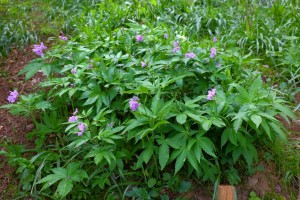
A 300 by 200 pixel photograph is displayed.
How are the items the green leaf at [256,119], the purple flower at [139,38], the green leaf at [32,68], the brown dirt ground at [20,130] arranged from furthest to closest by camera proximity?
the purple flower at [139,38] → the green leaf at [32,68] → the brown dirt ground at [20,130] → the green leaf at [256,119]

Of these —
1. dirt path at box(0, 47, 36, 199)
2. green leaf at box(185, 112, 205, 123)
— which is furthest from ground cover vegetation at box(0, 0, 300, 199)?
dirt path at box(0, 47, 36, 199)

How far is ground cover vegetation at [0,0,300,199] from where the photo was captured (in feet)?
7.73

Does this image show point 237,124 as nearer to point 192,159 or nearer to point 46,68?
point 192,159

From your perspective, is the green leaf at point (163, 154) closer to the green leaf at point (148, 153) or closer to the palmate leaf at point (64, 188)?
the green leaf at point (148, 153)

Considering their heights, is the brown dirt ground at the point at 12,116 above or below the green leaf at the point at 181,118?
below

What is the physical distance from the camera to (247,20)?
401 centimetres

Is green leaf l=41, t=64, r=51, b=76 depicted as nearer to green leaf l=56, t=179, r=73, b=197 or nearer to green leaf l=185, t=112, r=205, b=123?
green leaf l=56, t=179, r=73, b=197

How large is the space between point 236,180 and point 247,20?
6.81ft

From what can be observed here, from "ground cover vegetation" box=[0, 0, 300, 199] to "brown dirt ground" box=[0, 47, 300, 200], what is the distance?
0.33 ft

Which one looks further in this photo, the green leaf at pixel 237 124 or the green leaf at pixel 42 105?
the green leaf at pixel 42 105

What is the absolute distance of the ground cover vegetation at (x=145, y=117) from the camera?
236 centimetres

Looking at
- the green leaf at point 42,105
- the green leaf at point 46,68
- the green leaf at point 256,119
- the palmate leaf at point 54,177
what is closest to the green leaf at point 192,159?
the green leaf at point 256,119

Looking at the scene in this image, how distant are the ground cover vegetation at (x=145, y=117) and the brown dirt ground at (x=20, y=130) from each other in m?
0.10

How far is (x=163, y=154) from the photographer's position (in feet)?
7.55
